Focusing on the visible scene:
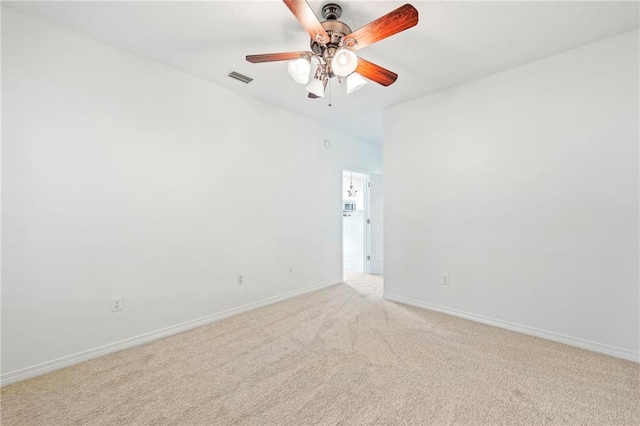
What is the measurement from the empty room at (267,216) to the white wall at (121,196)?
0.02 metres

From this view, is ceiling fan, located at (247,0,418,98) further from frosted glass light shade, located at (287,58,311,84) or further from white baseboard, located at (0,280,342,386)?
white baseboard, located at (0,280,342,386)

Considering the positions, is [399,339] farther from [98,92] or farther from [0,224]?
[98,92]

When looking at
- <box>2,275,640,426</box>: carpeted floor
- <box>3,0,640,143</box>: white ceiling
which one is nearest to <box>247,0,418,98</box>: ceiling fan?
<box>3,0,640,143</box>: white ceiling

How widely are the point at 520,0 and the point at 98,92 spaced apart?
3285mm

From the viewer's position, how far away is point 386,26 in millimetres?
1634

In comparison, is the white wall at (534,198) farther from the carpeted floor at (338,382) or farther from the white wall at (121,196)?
the white wall at (121,196)

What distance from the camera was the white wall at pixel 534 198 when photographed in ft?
7.48

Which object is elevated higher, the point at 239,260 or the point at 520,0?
the point at 520,0

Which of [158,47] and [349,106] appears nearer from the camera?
[158,47]

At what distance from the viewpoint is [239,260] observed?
3.33 m

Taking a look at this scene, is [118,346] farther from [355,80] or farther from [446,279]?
[446,279]

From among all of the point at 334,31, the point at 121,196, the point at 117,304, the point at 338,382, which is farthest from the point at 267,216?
the point at 334,31

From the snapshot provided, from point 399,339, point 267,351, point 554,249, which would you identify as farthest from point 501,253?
point 267,351

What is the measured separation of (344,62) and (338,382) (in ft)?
7.03
